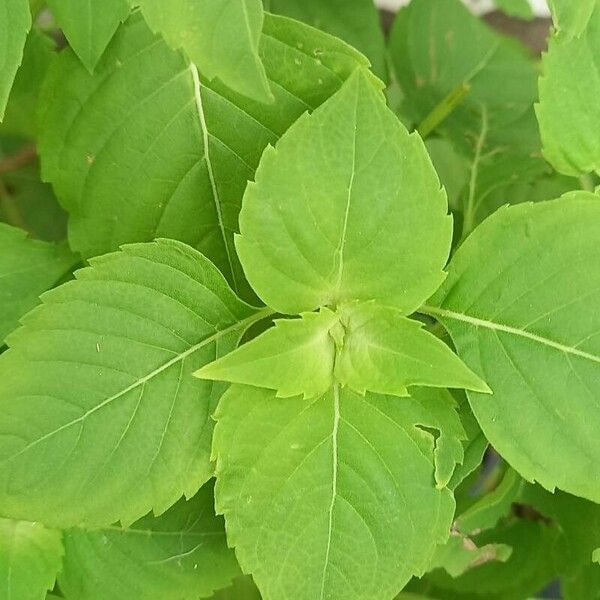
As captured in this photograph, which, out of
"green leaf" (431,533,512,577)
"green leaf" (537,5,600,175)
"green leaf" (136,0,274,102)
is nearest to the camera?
"green leaf" (136,0,274,102)

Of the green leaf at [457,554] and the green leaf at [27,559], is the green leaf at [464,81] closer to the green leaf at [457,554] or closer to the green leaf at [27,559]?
the green leaf at [457,554]

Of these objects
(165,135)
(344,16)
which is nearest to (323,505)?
(165,135)

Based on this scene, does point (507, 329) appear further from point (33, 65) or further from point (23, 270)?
point (33, 65)

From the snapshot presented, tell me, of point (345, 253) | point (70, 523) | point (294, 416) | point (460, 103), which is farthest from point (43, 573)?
point (460, 103)

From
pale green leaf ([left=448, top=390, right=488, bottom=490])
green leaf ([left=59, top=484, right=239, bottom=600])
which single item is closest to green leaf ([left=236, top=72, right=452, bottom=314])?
pale green leaf ([left=448, top=390, right=488, bottom=490])

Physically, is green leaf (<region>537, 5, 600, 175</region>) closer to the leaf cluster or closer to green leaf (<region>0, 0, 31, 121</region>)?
the leaf cluster

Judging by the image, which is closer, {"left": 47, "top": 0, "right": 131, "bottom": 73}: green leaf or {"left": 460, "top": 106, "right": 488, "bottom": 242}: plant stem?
{"left": 47, "top": 0, "right": 131, "bottom": 73}: green leaf
